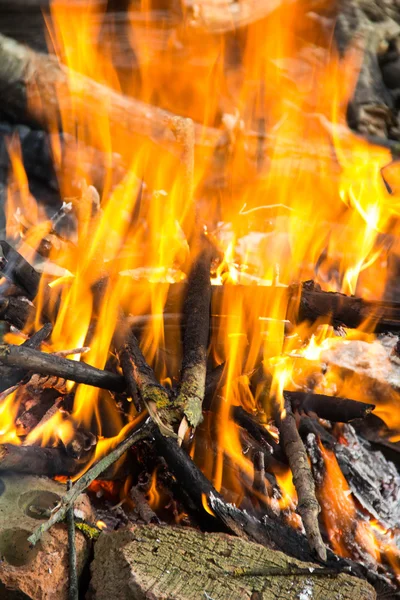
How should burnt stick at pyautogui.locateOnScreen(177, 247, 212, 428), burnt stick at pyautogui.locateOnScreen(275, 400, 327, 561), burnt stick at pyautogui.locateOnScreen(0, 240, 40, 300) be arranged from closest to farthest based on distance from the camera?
burnt stick at pyautogui.locateOnScreen(275, 400, 327, 561) → burnt stick at pyautogui.locateOnScreen(177, 247, 212, 428) → burnt stick at pyautogui.locateOnScreen(0, 240, 40, 300)

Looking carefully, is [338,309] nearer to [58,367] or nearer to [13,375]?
[58,367]

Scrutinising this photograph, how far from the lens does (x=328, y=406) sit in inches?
120

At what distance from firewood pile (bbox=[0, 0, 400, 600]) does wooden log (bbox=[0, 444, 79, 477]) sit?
14 millimetres

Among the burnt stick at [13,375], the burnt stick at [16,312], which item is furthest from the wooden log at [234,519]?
the burnt stick at [16,312]

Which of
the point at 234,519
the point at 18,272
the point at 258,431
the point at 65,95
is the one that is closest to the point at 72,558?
the point at 234,519

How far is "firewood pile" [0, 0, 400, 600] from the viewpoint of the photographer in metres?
2.19

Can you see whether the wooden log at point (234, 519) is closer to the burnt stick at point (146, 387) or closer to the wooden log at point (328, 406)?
the burnt stick at point (146, 387)

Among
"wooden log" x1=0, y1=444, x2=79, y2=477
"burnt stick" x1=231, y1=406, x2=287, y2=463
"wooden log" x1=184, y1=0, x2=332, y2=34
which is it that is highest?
"wooden log" x1=184, y1=0, x2=332, y2=34

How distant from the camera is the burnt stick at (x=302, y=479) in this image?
85.9 inches

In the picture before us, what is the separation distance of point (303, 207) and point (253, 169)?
77 centimetres

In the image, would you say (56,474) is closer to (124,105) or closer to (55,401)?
(55,401)

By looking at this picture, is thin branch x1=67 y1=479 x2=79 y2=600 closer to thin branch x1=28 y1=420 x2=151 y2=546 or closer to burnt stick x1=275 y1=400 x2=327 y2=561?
thin branch x1=28 y1=420 x2=151 y2=546

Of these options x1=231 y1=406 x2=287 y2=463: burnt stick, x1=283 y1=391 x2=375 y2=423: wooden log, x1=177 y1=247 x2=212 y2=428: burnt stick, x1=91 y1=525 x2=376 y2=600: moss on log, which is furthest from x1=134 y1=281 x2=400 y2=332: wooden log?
x1=91 y1=525 x2=376 y2=600: moss on log

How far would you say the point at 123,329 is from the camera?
3029 millimetres
